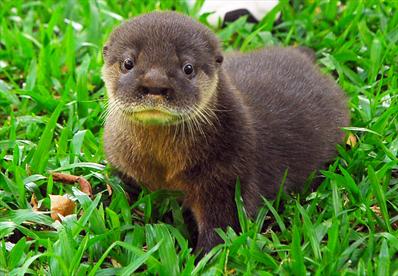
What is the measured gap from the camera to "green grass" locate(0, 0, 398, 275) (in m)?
4.21

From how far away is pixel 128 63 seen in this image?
4.39m

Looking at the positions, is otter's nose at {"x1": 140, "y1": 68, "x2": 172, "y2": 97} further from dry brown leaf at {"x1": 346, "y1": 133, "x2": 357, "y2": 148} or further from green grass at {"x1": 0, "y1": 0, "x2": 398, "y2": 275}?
dry brown leaf at {"x1": 346, "y1": 133, "x2": 357, "y2": 148}

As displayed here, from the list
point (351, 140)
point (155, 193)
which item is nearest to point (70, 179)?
point (155, 193)

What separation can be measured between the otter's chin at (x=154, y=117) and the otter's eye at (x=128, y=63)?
0.84ft

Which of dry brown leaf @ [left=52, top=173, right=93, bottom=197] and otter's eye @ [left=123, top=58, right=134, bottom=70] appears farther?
dry brown leaf @ [left=52, top=173, right=93, bottom=197]

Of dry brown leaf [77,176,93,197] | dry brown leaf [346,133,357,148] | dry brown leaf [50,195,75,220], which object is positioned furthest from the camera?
dry brown leaf [346,133,357,148]

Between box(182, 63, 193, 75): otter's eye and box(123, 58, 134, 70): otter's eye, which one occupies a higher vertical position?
box(123, 58, 134, 70): otter's eye

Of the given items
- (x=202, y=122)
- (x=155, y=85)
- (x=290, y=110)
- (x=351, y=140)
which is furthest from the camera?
(x=351, y=140)

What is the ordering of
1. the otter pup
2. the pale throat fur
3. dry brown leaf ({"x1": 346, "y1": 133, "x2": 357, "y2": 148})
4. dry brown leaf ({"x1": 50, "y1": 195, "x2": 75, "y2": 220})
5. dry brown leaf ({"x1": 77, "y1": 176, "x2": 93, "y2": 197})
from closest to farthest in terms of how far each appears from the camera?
the otter pup < the pale throat fur < dry brown leaf ({"x1": 50, "y1": 195, "x2": 75, "y2": 220}) < dry brown leaf ({"x1": 77, "y1": 176, "x2": 93, "y2": 197}) < dry brown leaf ({"x1": 346, "y1": 133, "x2": 357, "y2": 148})

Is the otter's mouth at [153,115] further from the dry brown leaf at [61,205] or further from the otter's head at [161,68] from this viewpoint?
the dry brown leaf at [61,205]

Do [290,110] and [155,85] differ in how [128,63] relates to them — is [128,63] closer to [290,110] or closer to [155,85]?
[155,85]

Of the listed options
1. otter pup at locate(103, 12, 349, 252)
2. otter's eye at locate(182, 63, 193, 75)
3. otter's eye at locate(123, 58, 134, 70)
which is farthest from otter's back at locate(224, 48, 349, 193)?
otter's eye at locate(123, 58, 134, 70)

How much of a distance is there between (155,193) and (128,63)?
86 centimetres

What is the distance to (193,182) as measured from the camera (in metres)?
Result: 4.67
